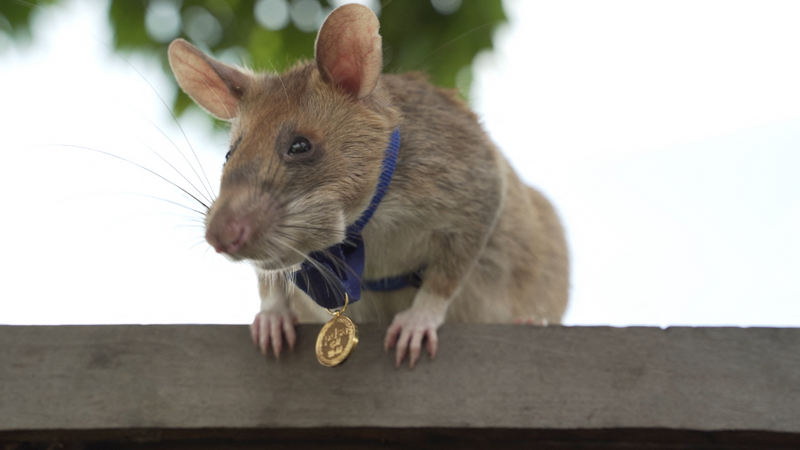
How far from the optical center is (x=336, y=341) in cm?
190

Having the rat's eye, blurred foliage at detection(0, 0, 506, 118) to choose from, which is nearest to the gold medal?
the rat's eye

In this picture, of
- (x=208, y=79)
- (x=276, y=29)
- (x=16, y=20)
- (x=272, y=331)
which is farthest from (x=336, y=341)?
(x=16, y=20)

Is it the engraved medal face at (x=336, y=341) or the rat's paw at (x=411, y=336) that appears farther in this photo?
the rat's paw at (x=411, y=336)

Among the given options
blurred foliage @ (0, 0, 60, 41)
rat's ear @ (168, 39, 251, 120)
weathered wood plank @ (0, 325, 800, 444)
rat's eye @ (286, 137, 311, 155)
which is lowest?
weathered wood plank @ (0, 325, 800, 444)

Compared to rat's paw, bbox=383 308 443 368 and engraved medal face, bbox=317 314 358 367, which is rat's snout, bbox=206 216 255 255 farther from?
rat's paw, bbox=383 308 443 368

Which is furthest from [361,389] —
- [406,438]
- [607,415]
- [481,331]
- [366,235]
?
[607,415]

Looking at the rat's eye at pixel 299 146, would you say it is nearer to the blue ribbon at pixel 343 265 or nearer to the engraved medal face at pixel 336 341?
the blue ribbon at pixel 343 265

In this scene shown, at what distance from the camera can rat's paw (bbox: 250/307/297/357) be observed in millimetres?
2002

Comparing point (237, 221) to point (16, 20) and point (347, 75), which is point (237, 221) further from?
point (16, 20)

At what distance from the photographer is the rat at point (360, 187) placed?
1.79 m

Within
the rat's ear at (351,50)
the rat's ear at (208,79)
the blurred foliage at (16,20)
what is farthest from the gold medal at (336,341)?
the blurred foliage at (16,20)

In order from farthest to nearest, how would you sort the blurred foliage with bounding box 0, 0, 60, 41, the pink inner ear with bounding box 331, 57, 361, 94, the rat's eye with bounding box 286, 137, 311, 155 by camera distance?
the blurred foliage with bounding box 0, 0, 60, 41, the pink inner ear with bounding box 331, 57, 361, 94, the rat's eye with bounding box 286, 137, 311, 155

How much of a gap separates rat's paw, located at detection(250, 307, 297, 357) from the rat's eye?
53 centimetres

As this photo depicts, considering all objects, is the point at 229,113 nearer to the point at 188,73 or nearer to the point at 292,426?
the point at 188,73
